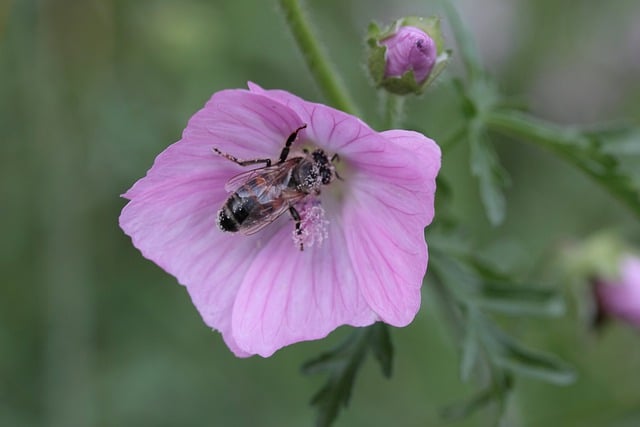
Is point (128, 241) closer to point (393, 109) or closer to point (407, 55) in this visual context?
point (393, 109)

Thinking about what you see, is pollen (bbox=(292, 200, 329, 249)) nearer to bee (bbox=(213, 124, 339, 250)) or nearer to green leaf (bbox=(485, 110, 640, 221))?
bee (bbox=(213, 124, 339, 250))

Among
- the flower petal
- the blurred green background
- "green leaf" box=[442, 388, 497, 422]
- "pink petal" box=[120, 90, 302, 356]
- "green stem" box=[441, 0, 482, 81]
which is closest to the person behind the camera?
the flower petal

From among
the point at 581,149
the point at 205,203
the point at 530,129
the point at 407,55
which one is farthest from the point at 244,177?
the point at 581,149

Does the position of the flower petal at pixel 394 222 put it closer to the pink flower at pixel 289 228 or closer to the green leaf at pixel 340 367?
the pink flower at pixel 289 228

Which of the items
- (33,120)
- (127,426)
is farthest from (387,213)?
(33,120)

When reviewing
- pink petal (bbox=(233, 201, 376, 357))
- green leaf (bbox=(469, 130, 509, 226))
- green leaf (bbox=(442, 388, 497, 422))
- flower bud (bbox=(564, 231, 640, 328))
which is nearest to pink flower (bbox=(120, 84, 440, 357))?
pink petal (bbox=(233, 201, 376, 357))

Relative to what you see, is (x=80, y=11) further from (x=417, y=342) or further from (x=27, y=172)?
(x=417, y=342)
